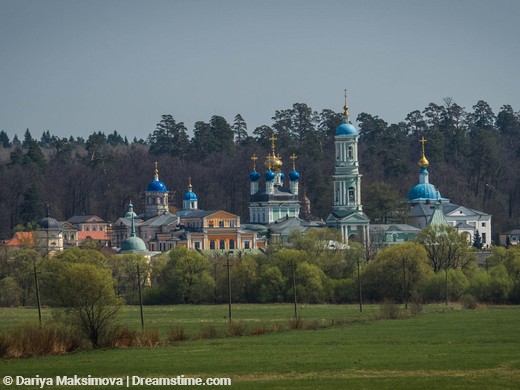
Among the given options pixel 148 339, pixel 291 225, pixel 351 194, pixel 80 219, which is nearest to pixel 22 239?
pixel 291 225

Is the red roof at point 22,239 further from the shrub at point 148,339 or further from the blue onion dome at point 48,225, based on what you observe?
the shrub at point 148,339

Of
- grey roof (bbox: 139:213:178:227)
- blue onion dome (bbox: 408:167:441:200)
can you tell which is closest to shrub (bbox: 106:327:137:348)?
grey roof (bbox: 139:213:178:227)

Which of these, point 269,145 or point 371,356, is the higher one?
point 269,145

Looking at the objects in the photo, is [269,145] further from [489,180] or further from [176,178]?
[489,180]

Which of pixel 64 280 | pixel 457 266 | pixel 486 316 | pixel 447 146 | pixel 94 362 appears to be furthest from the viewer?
pixel 447 146

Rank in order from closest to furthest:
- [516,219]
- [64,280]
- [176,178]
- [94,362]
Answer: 1. [94,362]
2. [64,280]
3. [516,219]
4. [176,178]

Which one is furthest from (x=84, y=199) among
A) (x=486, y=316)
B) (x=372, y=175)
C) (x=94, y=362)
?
(x=94, y=362)

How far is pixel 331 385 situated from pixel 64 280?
15362 millimetres

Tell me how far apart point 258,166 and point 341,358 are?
10877 centimetres

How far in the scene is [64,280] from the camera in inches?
2004

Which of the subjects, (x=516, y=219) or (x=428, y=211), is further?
(x=516, y=219)

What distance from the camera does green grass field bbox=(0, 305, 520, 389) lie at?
38562mm

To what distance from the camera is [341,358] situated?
4334 centimetres

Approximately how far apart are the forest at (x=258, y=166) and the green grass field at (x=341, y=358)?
8484 cm
